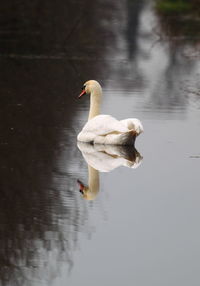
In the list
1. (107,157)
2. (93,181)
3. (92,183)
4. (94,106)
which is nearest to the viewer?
(92,183)

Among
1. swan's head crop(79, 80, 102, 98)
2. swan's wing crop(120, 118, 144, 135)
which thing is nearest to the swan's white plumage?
swan's wing crop(120, 118, 144, 135)

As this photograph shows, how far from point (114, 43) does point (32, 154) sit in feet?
55.6

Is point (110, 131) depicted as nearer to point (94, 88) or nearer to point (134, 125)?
point (134, 125)

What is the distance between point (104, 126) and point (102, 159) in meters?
0.89

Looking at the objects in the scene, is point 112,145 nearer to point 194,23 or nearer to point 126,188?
point 126,188

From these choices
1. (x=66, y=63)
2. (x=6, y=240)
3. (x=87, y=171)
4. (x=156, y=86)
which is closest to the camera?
(x=6, y=240)

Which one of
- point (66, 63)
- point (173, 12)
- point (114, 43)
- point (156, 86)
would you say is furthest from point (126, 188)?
point (173, 12)

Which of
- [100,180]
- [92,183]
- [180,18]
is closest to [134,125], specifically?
[100,180]

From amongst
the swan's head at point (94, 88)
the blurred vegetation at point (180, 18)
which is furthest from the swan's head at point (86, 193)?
the blurred vegetation at point (180, 18)

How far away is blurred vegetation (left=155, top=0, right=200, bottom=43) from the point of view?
105 feet

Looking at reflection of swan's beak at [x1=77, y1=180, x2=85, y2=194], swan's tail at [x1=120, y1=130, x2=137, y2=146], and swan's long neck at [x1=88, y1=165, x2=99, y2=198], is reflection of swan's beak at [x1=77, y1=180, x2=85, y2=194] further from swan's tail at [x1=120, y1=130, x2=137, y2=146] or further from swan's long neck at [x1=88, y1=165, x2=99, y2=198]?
swan's tail at [x1=120, y1=130, x2=137, y2=146]

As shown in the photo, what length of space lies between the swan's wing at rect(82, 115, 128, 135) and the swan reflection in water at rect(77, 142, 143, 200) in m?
0.20

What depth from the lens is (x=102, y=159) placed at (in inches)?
523

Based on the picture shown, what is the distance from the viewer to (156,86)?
2094cm
